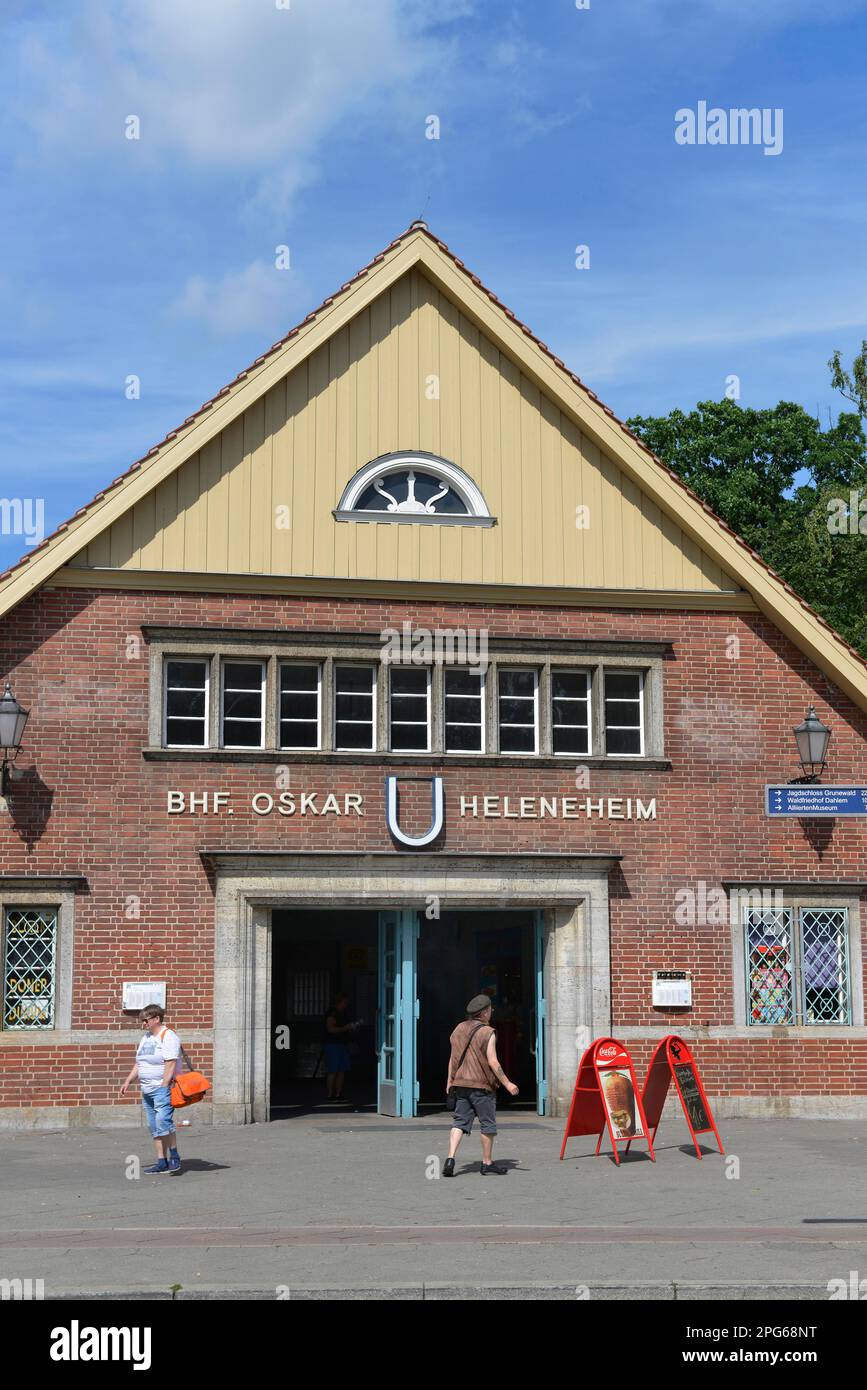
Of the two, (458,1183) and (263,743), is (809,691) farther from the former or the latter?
(458,1183)

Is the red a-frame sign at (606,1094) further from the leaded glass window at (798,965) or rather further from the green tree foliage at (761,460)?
the green tree foliage at (761,460)

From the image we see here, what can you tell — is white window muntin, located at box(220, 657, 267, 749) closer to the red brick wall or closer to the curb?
the red brick wall

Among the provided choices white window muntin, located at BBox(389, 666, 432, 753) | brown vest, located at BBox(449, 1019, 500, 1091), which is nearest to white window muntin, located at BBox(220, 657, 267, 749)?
white window muntin, located at BBox(389, 666, 432, 753)

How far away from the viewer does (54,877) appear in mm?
19078

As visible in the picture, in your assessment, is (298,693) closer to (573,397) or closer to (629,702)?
(629,702)

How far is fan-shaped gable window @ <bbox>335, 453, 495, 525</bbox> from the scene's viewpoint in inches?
811

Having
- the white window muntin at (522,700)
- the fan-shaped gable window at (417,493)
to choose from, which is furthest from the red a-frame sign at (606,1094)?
the fan-shaped gable window at (417,493)

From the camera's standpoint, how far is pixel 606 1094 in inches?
627

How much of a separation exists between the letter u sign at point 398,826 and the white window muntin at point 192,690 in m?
2.27

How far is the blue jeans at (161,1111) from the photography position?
15211 millimetres

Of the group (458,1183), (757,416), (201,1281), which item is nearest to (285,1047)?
(458,1183)

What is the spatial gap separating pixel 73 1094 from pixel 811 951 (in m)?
9.19

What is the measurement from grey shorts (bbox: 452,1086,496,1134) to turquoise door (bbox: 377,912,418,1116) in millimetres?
4852

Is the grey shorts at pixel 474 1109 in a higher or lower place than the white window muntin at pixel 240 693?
lower
